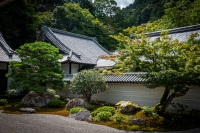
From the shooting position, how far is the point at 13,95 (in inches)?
794

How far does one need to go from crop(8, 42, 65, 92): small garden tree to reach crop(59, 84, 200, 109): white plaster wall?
4970 millimetres

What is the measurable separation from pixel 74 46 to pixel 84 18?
15315 mm

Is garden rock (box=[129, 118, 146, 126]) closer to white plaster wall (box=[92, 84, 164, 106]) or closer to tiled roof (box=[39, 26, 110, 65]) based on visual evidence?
white plaster wall (box=[92, 84, 164, 106])

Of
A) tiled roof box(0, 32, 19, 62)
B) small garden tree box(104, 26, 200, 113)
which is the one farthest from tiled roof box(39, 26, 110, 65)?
small garden tree box(104, 26, 200, 113)

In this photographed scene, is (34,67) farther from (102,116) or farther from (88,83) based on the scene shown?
(102,116)

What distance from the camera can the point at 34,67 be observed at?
57.0 feet

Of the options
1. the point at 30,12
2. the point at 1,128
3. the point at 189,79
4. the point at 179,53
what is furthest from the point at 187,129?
the point at 30,12

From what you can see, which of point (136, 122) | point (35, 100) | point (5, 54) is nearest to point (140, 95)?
point (136, 122)

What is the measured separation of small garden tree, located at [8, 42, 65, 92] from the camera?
54.2 ft

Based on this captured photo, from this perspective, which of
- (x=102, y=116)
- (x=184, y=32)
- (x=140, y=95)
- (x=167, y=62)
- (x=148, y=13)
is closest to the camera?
(x=167, y=62)

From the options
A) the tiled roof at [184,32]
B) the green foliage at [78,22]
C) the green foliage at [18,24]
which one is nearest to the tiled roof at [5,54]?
the green foliage at [18,24]

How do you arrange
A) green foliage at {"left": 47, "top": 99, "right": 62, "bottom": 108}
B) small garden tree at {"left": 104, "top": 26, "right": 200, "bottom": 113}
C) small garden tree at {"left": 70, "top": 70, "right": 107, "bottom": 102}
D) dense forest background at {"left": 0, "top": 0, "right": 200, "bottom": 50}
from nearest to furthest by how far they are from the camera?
small garden tree at {"left": 104, "top": 26, "right": 200, "bottom": 113}
green foliage at {"left": 47, "top": 99, "right": 62, "bottom": 108}
small garden tree at {"left": 70, "top": 70, "right": 107, "bottom": 102}
dense forest background at {"left": 0, "top": 0, "right": 200, "bottom": 50}

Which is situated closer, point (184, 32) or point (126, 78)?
point (126, 78)

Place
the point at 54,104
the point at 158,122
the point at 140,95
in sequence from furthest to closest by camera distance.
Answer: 1. the point at 140,95
2. the point at 54,104
3. the point at 158,122
